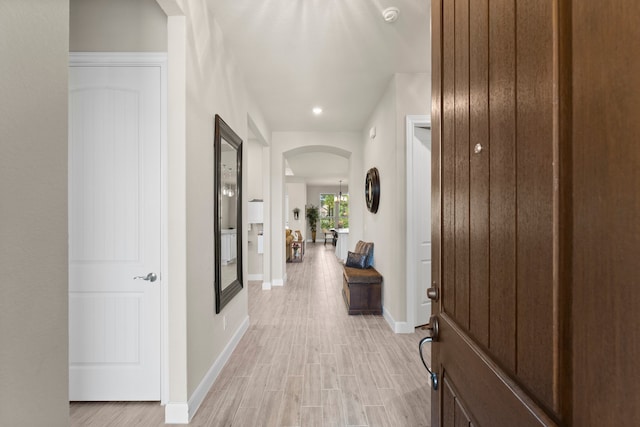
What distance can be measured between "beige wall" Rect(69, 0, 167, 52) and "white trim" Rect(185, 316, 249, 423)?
241cm

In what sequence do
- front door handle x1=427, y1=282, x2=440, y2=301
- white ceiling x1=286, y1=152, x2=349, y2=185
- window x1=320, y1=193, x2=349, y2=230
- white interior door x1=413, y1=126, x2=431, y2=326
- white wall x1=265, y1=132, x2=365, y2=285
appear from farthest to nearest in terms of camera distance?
window x1=320, y1=193, x2=349, y2=230 → white ceiling x1=286, y1=152, x2=349, y2=185 → white wall x1=265, y1=132, x2=365, y2=285 → white interior door x1=413, y1=126, x2=431, y2=326 → front door handle x1=427, y1=282, x2=440, y2=301

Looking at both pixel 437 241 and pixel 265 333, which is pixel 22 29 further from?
pixel 265 333

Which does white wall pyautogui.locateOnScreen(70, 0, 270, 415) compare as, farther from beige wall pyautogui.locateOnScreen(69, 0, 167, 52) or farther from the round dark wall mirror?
the round dark wall mirror

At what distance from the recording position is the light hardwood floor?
6.29 ft

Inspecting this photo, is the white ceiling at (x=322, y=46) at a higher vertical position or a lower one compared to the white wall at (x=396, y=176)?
higher

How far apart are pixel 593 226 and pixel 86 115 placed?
270 cm

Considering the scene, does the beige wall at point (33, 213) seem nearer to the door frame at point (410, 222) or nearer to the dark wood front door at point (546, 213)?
the dark wood front door at point (546, 213)

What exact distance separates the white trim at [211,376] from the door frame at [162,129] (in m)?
0.23

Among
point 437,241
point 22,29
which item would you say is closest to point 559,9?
point 437,241

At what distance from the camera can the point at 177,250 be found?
1866mm

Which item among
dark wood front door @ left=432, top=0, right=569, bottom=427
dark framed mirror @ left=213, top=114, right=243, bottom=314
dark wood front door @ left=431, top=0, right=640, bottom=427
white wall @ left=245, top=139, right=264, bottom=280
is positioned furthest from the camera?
white wall @ left=245, top=139, right=264, bottom=280

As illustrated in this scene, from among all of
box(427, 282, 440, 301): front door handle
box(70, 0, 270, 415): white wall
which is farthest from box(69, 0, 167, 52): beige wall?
box(427, 282, 440, 301): front door handle

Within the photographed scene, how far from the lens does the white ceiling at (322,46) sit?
2285mm

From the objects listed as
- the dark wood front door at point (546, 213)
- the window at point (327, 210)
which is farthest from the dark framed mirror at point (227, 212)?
the window at point (327, 210)
